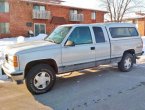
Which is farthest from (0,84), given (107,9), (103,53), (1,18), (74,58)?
(107,9)

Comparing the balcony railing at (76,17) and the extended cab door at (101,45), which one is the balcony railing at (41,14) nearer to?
the balcony railing at (76,17)

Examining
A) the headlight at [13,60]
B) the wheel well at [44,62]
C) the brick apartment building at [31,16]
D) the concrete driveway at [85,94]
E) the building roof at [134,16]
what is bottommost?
the concrete driveway at [85,94]

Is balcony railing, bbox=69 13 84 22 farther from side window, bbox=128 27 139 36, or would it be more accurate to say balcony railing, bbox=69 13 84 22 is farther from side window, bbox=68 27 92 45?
side window, bbox=68 27 92 45

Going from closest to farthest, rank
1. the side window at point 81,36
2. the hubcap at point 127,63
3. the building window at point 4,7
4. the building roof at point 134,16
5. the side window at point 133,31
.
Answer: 1. the side window at point 81,36
2. the hubcap at point 127,63
3. the side window at point 133,31
4. the building window at point 4,7
5. the building roof at point 134,16

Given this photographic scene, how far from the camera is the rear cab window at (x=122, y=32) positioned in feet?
29.9

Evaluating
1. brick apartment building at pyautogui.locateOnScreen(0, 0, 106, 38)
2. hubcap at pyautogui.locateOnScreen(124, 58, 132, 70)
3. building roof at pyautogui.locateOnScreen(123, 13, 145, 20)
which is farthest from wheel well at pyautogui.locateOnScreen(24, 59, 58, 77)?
building roof at pyautogui.locateOnScreen(123, 13, 145, 20)

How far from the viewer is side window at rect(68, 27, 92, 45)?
7.65 m

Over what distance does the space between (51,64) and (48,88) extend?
0.71 m

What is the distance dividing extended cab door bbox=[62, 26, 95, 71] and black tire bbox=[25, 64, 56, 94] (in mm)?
579

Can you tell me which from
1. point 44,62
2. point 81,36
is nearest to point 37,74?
point 44,62

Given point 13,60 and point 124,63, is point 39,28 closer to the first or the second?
point 124,63

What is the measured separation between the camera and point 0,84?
25.5 ft

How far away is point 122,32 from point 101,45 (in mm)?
1621

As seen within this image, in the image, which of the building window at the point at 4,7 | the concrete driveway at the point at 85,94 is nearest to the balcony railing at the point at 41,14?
the building window at the point at 4,7
